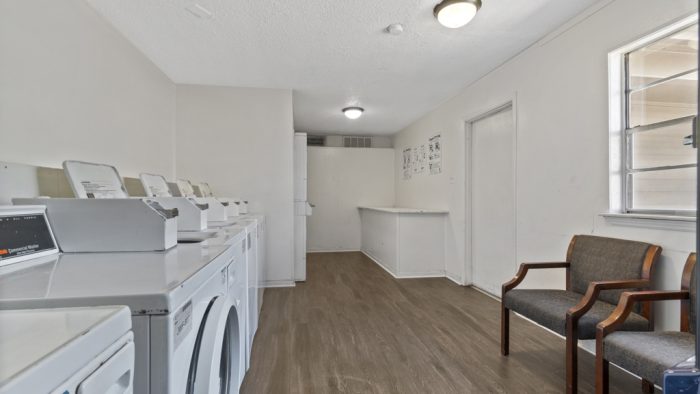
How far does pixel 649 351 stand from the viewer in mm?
1246

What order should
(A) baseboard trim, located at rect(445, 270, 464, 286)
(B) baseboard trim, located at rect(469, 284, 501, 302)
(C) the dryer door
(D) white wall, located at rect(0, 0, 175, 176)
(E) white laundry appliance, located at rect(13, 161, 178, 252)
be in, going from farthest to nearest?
(A) baseboard trim, located at rect(445, 270, 464, 286)
(B) baseboard trim, located at rect(469, 284, 501, 302)
(D) white wall, located at rect(0, 0, 175, 176)
(E) white laundry appliance, located at rect(13, 161, 178, 252)
(C) the dryer door

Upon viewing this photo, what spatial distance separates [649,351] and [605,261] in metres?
0.71

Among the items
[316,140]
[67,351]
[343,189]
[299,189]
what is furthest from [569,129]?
[316,140]

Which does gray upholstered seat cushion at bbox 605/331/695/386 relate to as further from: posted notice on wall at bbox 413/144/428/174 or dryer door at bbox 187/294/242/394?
posted notice on wall at bbox 413/144/428/174

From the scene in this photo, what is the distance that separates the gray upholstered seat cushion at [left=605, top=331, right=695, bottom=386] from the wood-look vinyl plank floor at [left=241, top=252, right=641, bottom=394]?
51 cm

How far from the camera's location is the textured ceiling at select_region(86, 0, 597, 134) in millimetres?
2090

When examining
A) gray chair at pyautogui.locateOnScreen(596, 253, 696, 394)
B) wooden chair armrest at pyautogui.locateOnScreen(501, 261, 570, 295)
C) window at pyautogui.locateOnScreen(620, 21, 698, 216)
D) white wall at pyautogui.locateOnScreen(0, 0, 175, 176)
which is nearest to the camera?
gray chair at pyautogui.locateOnScreen(596, 253, 696, 394)

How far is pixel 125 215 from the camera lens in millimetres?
1095

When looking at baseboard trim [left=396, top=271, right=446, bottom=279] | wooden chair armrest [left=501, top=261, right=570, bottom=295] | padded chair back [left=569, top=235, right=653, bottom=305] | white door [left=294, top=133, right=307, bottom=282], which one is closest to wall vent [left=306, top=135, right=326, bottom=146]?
white door [left=294, top=133, right=307, bottom=282]

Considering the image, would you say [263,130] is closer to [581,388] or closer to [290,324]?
[290,324]

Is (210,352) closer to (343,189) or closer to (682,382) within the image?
(682,382)

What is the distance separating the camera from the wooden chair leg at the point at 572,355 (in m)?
1.57

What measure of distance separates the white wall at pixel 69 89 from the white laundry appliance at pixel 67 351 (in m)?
1.52

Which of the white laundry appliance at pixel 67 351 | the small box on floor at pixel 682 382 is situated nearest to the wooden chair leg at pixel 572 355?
the small box on floor at pixel 682 382
